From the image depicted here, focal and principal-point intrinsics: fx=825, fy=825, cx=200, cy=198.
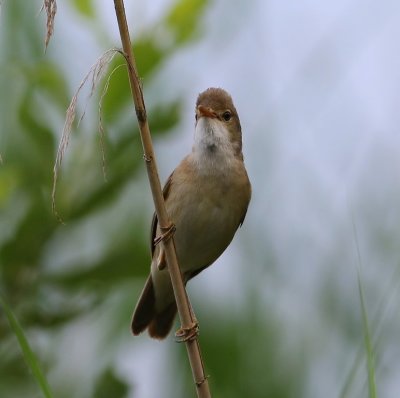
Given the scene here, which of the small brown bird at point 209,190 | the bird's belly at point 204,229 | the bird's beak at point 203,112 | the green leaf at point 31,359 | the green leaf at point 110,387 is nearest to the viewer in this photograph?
the green leaf at point 31,359

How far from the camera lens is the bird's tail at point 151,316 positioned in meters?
3.32

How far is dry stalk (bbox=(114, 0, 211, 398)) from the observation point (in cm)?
163

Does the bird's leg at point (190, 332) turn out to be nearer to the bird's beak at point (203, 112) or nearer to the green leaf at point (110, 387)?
the green leaf at point (110, 387)

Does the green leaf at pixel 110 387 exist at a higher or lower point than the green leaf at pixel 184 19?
lower

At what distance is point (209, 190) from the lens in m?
3.22

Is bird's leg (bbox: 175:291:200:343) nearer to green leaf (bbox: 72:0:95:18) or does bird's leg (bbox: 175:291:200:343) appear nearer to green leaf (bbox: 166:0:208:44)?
green leaf (bbox: 166:0:208:44)

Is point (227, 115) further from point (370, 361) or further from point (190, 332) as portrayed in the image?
point (370, 361)

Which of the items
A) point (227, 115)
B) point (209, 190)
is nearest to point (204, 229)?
point (209, 190)

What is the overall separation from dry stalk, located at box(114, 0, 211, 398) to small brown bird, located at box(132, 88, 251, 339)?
1.10 m

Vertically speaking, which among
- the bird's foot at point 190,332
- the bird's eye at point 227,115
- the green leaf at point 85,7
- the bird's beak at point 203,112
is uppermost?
the bird's eye at point 227,115

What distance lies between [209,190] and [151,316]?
28.6 inches

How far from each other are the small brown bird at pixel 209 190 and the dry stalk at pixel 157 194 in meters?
1.10

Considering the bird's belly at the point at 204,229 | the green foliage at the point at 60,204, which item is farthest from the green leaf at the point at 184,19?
the bird's belly at the point at 204,229

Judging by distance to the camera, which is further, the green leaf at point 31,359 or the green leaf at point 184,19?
the green leaf at point 184,19
